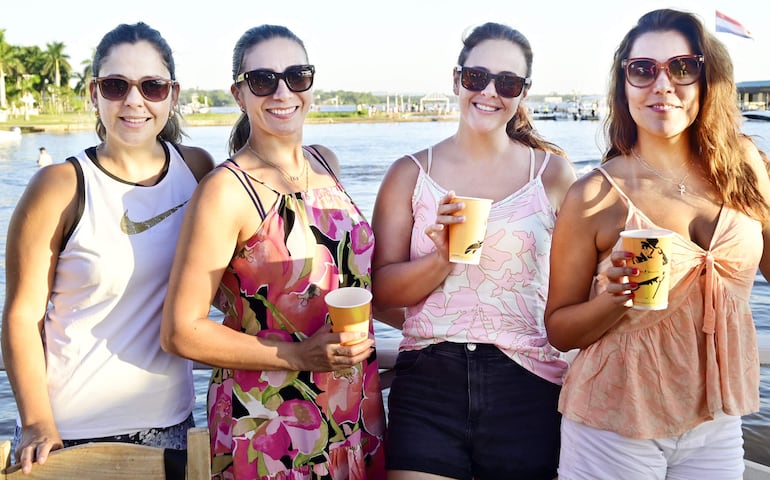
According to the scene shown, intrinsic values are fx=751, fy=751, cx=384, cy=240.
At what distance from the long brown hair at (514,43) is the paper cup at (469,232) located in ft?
2.27

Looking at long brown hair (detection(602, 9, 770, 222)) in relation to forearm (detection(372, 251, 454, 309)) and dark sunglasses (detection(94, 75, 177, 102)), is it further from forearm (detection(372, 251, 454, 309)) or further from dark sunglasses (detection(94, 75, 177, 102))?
dark sunglasses (detection(94, 75, 177, 102))

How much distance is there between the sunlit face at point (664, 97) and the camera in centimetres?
244

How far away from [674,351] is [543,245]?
0.64 metres

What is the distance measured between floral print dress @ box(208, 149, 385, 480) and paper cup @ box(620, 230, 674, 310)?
3.23 ft

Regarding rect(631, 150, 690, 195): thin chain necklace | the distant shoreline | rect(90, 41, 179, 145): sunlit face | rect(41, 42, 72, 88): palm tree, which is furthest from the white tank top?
rect(41, 42, 72, 88): palm tree

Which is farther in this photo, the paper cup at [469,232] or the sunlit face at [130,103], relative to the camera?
the sunlit face at [130,103]

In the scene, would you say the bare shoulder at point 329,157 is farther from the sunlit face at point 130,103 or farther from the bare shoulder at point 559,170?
the bare shoulder at point 559,170

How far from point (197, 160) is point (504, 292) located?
4.21 ft

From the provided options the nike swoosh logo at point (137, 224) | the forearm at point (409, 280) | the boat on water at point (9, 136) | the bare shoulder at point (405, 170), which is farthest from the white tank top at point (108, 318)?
the boat on water at point (9, 136)

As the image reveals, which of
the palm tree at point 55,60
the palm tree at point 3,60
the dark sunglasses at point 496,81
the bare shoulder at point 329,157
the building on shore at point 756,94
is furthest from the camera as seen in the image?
the palm tree at point 55,60

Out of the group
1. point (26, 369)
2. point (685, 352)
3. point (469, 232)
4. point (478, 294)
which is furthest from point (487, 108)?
point (26, 369)

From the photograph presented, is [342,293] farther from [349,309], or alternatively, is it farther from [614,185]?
[614,185]

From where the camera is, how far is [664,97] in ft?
7.98

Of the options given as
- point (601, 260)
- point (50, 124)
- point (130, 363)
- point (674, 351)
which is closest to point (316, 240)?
point (130, 363)
